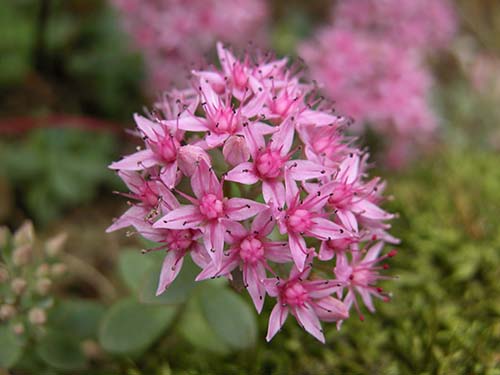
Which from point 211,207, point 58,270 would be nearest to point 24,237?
point 58,270

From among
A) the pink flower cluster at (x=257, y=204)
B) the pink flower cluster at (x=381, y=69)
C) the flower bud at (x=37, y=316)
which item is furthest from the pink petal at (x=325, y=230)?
the pink flower cluster at (x=381, y=69)

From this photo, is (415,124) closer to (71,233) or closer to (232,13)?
(232,13)

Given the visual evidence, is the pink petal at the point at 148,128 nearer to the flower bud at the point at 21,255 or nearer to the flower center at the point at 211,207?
the flower center at the point at 211,207

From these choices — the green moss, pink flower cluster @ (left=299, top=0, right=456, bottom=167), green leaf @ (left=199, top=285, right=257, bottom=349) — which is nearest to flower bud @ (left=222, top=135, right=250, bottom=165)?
green leaf @ (left=199, top=285, right=257, bottom=349)

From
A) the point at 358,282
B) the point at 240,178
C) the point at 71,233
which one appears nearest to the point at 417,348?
the point at 358,282

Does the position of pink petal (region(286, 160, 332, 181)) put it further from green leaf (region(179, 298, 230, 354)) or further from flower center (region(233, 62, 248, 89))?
green leaf (region(179, 298, 230, 354))
